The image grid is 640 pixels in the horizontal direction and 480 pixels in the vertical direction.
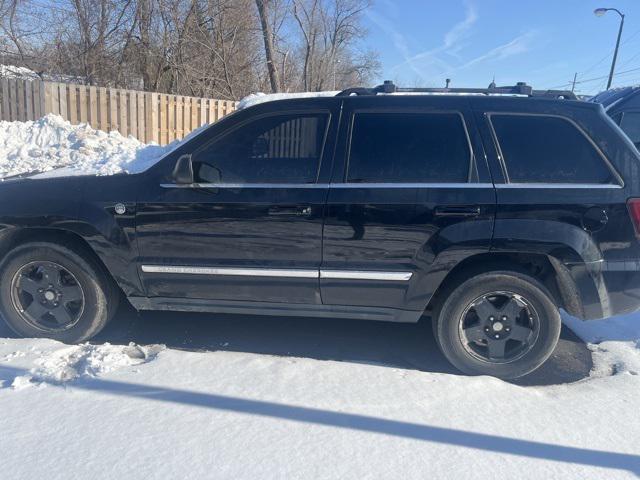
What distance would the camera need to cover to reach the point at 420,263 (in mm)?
3223

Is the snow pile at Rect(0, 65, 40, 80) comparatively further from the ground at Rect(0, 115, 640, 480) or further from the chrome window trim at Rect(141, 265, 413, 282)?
the chrome window trim at Rect(141, 265, 413, 282)

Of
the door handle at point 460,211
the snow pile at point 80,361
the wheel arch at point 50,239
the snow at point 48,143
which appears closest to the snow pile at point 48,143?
the snow at point 48,143

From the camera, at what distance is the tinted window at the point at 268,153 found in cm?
336

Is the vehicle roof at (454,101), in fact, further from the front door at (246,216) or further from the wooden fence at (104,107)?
the wooden fence at (104,107)

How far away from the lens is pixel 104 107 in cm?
1216

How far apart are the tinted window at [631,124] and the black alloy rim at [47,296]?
10.4m

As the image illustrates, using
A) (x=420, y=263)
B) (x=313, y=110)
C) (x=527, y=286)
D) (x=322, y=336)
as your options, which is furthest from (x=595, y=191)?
(x=322, y=336)

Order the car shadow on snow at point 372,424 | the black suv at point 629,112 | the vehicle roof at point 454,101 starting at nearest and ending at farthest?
the car shadow on snow at point 372,424 < the vehicle roof at point 454,101 < the black suv at point 629,112

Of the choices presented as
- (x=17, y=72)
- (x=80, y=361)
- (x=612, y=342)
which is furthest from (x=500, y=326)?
(x=17, y=72)

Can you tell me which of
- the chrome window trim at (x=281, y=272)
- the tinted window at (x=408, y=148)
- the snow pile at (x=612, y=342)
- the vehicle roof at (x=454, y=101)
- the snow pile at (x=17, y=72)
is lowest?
the snow pile at (x=612, y=342)

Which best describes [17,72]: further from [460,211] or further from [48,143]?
[460,211]

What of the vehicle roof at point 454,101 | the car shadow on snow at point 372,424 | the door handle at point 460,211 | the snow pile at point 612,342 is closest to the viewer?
the car shadow on snow at point 372,424

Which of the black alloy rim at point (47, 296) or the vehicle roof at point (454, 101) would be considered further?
the black alloy rim at point (47, 296)

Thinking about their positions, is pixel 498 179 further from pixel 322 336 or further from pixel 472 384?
pixel 322 336
